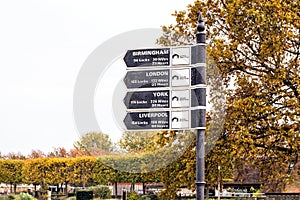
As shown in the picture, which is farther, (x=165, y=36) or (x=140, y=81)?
(x=165, y=36)

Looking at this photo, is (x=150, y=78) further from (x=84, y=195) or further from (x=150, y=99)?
(x=84, y=195)

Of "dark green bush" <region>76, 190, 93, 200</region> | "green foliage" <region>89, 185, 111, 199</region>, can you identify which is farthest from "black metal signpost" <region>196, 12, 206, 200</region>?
"green foliage" <region>89, 185, 111, 199</region>

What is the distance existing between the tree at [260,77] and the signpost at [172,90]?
16.5 feet

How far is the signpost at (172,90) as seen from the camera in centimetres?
720

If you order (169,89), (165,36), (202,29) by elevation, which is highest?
(165,36)

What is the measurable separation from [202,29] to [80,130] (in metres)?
2.35

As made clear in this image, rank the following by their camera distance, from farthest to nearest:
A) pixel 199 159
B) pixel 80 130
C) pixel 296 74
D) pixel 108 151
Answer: pixel 296 74 < pixel 108 151 < pixel 80 130 < pixel 199 159

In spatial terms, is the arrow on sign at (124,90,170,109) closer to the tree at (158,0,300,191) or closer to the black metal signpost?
the black metal signpost

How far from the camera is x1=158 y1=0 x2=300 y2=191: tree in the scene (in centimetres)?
1220

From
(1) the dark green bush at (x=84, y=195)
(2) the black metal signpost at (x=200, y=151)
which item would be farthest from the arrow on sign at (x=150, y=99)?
(1) the dark green bush at (x=84, y=195)

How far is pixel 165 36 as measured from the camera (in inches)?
504

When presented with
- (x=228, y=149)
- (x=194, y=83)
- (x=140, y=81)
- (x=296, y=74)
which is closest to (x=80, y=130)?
(x=140, y=81)

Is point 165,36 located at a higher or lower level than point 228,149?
higher

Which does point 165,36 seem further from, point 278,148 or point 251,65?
point 278,148
